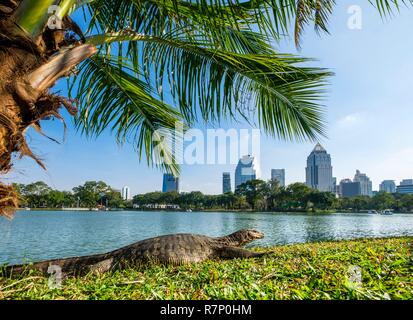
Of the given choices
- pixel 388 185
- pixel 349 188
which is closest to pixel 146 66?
pixel 349 188

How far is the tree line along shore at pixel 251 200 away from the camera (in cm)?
5538

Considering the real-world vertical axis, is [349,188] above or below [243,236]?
above

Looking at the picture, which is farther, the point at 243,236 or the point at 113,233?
the point at 113,233

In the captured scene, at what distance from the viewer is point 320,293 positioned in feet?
4.66

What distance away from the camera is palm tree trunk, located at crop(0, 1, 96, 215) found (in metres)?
1.59

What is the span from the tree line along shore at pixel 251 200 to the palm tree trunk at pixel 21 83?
2093 inches

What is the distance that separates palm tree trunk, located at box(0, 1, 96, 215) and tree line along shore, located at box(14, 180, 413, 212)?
174ft

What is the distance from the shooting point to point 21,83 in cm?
161

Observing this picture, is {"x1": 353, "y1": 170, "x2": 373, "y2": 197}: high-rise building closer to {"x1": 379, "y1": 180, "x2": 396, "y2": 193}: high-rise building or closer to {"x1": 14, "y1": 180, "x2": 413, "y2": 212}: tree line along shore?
{"x1": 379, "y1": 180, "x2": 396, "y2": 193}: high-rise building

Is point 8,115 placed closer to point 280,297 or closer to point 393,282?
point 280,297

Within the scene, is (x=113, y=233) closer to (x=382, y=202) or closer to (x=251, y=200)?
(x=251, y=200)

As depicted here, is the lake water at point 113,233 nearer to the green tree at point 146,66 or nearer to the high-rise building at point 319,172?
the green tree at point 146,66

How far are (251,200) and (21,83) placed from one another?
5921 centimetres

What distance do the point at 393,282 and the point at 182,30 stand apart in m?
2.53
